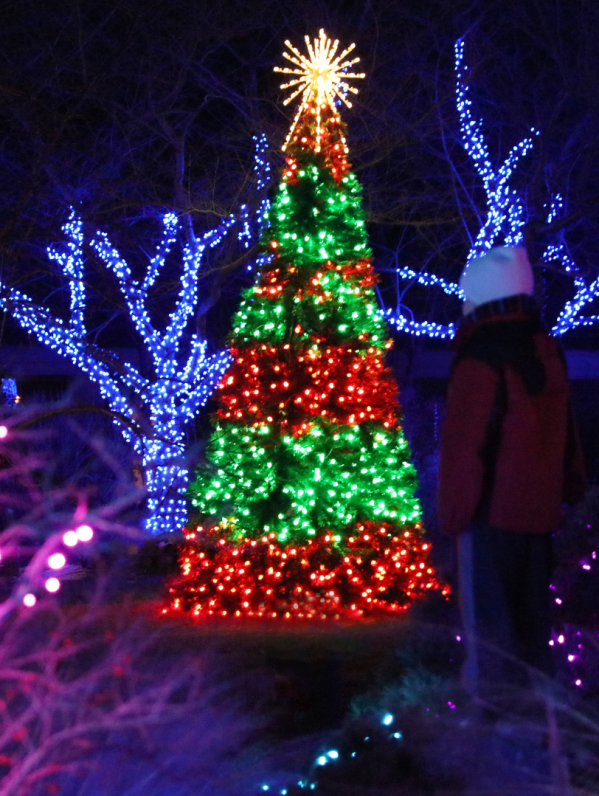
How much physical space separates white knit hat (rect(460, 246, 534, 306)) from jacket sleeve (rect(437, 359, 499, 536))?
1.03 ft

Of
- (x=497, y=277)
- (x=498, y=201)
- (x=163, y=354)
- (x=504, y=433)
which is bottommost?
(x=504, y=433)

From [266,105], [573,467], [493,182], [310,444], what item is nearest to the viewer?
[573,467]

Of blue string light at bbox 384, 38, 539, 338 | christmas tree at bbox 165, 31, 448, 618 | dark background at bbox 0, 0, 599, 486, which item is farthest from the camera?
blue string light at bbox 384, 38, 539, 338

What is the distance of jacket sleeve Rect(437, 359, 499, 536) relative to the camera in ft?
10.8

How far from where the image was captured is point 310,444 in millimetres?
7504

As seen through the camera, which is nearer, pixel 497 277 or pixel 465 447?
pixel 465 447

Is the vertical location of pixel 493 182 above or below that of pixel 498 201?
above

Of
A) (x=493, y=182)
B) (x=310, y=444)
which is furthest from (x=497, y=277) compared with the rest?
(x=493, y=182)

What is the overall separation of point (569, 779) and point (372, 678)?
2518 mm

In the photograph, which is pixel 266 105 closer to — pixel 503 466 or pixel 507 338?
pixel 507 338

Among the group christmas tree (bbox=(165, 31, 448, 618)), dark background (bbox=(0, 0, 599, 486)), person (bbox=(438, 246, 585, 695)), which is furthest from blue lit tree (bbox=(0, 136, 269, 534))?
person (bbox=(438, 246, 585, 695))

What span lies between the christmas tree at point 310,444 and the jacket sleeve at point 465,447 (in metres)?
4.13

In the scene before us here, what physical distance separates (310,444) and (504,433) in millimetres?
4211

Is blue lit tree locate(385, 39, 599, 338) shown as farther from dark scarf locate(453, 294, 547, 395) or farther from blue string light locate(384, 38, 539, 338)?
dark scarf locate(453, 294, 547, 395)
